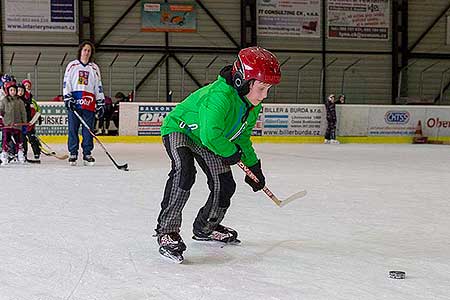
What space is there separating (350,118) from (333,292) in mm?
11684

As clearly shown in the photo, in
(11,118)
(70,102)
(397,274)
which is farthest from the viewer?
(11,118)

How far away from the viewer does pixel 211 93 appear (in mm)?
2695

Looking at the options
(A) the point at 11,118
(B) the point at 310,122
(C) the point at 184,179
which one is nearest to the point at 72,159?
(A) the point at 11,118

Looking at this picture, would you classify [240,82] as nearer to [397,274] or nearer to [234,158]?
[234,158]

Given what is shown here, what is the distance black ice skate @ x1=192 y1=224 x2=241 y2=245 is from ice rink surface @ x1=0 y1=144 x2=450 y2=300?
0.06 meters

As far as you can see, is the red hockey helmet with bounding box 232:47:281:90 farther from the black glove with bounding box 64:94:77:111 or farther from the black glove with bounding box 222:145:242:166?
the black glove with bounding box 64:94:77:111

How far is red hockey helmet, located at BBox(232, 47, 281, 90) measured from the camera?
2.63 meters

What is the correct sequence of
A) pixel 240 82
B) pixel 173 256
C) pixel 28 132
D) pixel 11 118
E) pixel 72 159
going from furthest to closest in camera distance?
1. pixel 28 132
2. pixel 11 118
3. pixel 72 159
4. pixel 173 256
5. pixel 240 82

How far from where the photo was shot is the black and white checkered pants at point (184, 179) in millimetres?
2871

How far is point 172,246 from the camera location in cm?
281

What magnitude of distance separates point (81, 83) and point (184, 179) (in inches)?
174

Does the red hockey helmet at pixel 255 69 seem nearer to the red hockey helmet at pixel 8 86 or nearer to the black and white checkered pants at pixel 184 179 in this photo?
the black and white checkered pants at pixel 184 179

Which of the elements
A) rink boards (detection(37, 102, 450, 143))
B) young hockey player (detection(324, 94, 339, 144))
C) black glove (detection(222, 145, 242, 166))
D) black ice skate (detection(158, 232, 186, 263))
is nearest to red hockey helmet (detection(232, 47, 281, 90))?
black glove (detection(222, 145, 242, 166))

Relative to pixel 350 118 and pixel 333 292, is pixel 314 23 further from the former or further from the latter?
pixel 333 292
